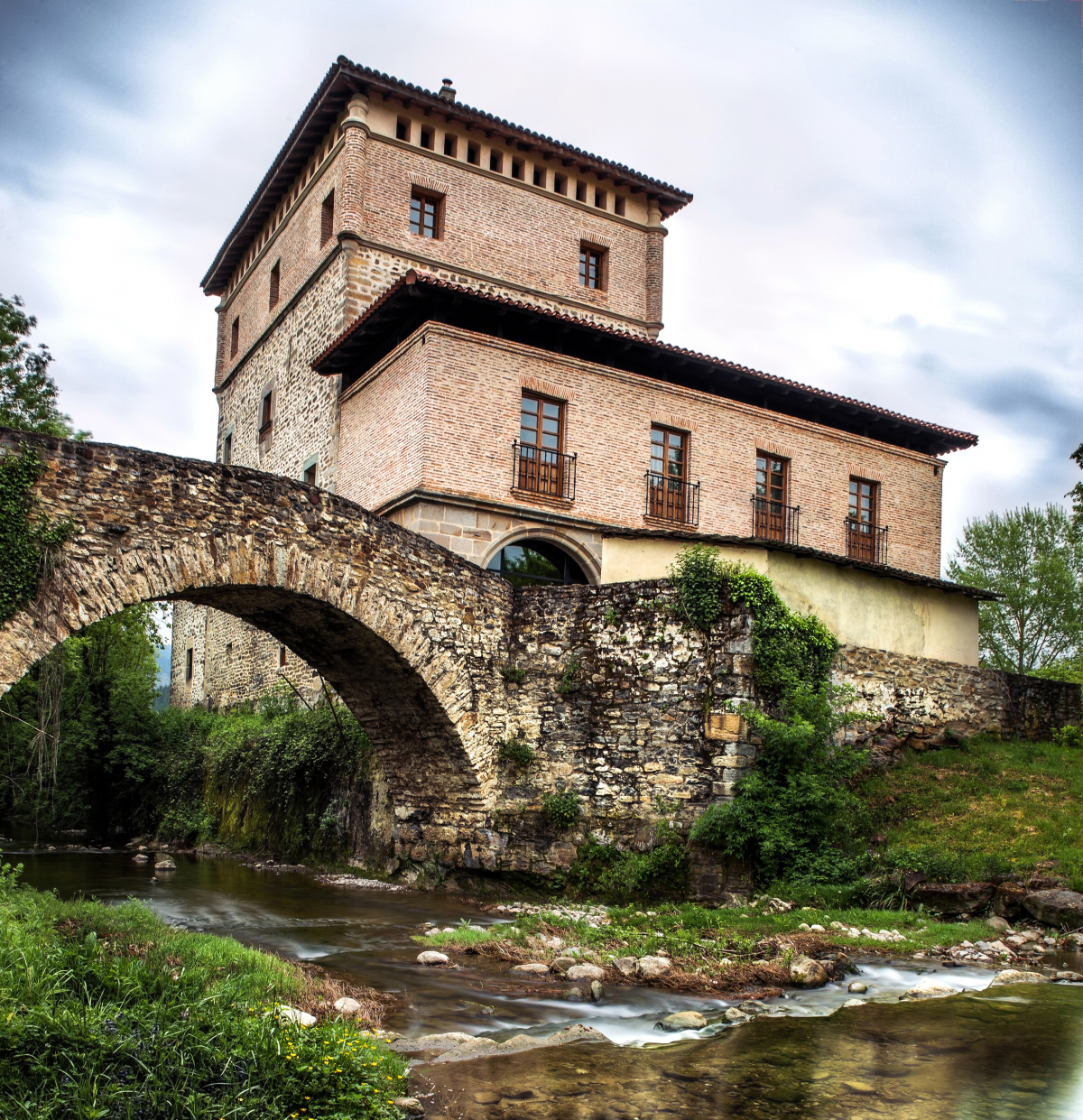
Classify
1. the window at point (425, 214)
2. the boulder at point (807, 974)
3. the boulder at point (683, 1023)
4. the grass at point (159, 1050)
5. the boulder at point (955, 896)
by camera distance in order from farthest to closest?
1. the window at point (425, 214)
2. the boulder at point (955, 896)
3. the boulder at point (807, 974)
4. the boulder at point (683, 1023)
5. the grass at point (159, 1050)

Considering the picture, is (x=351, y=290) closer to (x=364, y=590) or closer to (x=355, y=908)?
(x=364, y=590)

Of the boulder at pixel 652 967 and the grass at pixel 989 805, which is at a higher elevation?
the grass at pixel 989 805

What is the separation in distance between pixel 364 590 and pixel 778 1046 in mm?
6998

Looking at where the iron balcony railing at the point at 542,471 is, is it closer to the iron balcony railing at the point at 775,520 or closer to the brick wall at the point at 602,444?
the brick wall at the point at 602,444

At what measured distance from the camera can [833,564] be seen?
14.6 meters

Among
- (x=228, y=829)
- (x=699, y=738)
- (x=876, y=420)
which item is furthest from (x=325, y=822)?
(x=876, y=420)

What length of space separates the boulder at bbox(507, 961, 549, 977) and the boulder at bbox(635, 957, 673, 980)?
0.77 m

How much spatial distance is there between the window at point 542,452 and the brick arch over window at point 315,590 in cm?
374

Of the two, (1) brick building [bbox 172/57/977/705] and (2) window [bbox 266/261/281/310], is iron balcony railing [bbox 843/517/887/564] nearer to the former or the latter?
(1) brick building [bbox 172/57/977/705]

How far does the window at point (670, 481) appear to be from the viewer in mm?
17922

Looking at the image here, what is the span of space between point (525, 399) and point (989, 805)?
951 cm

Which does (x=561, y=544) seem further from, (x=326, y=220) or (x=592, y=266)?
(x=326, y=220)

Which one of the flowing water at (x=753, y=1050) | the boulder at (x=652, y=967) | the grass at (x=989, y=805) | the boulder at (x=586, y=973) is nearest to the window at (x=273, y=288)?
the flowing water at (x=753, y=1050)

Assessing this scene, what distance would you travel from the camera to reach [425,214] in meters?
20.5
